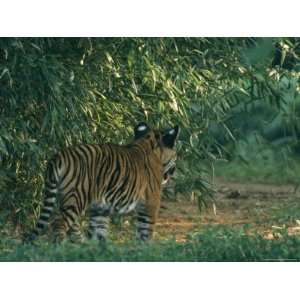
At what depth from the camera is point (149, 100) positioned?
13094 millimetres

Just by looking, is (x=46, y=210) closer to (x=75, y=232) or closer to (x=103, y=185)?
(x=75, y=232)

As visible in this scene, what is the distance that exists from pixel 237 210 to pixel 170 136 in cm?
145

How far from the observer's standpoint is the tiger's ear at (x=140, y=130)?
492 inches

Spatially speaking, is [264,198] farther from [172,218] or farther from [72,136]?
[72,136]

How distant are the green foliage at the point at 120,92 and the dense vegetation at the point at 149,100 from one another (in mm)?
11

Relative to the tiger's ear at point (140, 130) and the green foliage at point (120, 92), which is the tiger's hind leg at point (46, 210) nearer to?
the green foliage at point (120, 92)

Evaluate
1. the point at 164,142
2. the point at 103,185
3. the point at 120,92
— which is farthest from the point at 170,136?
the point at 103,185

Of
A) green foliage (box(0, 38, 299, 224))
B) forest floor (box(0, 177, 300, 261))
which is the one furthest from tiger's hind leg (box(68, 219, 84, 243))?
green foliage (box(0, 38, 299, 224))

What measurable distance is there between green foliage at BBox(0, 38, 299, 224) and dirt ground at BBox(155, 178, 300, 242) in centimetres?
29

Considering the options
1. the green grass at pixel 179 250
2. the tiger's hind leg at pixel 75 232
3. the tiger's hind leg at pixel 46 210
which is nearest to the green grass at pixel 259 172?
the green grass at pixel 179 250

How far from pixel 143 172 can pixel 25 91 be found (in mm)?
1463

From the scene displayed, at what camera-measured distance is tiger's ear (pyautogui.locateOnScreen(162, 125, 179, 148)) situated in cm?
1245

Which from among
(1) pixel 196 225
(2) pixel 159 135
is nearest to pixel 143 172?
(2) pixel 159 135

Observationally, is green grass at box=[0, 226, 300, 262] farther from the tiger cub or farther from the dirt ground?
the dirt ground
